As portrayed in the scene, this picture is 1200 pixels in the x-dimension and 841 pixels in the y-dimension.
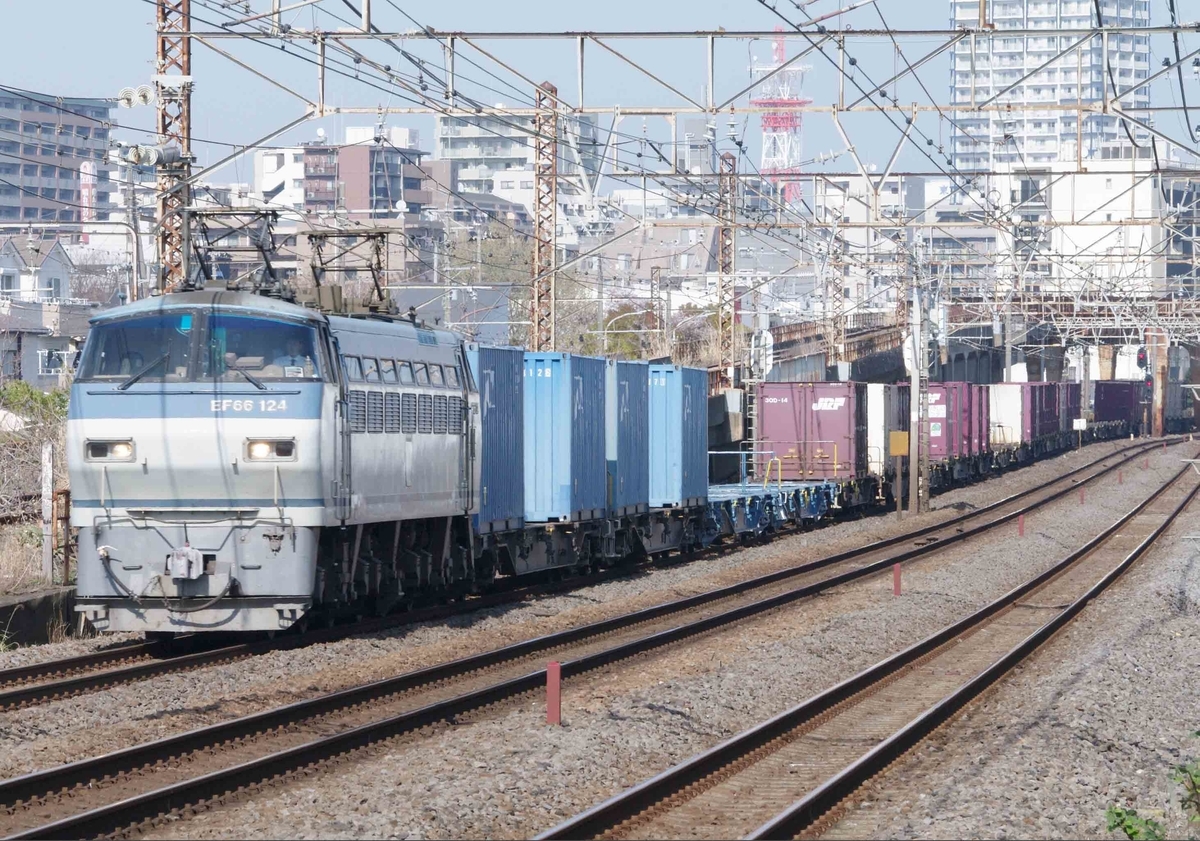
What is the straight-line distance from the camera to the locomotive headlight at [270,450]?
591 inches

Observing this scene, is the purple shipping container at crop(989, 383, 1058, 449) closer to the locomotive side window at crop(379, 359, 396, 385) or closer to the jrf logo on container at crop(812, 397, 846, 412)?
the jrf logo on container at crop(812, 397, 846, 412)

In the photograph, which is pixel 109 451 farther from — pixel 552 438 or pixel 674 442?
pixel 674 442

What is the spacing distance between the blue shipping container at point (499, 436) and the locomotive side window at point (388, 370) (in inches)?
113

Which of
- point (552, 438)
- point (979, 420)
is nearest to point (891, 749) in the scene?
point (552, 438)

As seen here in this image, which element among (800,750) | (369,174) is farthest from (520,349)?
→ (369,174)

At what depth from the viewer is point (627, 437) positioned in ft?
84.3

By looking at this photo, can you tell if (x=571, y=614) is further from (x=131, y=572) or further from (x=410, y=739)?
(x=410, y=739)

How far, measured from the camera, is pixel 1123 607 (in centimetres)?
2295

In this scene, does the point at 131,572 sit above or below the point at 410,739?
above

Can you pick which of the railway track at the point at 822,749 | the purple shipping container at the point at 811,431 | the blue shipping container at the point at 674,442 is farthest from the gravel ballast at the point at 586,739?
the purple shipping container at the point at 811,431

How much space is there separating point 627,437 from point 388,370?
29.7ft

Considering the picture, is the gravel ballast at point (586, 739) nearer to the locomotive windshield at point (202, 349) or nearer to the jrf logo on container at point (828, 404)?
the locomotive windshield at point (202, 349)

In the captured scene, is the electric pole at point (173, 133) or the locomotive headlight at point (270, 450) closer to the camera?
the locomotive headlight at point (270, 450)

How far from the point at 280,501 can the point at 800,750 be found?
Answer: 562cm
